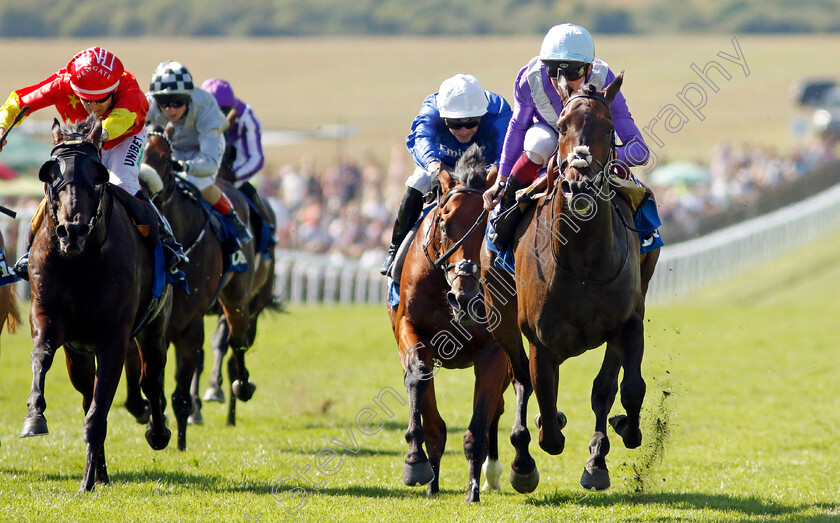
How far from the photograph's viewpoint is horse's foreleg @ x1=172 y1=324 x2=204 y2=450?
8805mm

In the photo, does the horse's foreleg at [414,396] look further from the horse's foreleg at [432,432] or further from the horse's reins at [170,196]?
the horse's reins at [170,196]

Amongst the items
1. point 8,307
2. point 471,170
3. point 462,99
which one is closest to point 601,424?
point 471,170

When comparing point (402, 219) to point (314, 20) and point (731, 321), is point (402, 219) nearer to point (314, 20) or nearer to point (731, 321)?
point (731, 321)

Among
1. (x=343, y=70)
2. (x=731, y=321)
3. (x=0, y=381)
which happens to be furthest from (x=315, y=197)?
(x=343, y=70)

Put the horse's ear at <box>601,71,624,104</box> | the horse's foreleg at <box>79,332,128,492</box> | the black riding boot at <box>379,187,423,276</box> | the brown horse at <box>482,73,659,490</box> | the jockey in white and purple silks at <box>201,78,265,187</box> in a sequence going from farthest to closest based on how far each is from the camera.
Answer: the jockey in white and purple silks at <box>201,78,265,187</box> → the black riding boot at <box>379,187,423,276</box> → the horse's foreleg at <box>79,332,128,492</box> → the horse's ear at <box>601,71,624,104</box> → the brown horse at <box>482,73,659,490</box>

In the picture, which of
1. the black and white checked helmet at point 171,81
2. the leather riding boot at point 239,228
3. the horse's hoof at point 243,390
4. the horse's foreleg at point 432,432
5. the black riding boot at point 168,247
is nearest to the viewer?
the horse's foreleg at point 432,432

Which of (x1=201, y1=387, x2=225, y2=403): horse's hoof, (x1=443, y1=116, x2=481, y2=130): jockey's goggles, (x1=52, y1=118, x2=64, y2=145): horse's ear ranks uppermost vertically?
(x1=443, y1=116, x2=481, y2=130): jockey's goggles

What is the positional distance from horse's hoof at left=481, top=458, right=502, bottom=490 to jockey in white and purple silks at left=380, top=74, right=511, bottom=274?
61.1 inches

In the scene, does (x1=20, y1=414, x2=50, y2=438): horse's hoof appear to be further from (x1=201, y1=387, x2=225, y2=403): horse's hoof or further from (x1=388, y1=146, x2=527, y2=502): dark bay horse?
(x1=201, y1=387, x2=225, y2=403): horse's hoof

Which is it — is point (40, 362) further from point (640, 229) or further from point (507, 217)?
point (640, 229)

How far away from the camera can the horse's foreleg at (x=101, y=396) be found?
6.61m

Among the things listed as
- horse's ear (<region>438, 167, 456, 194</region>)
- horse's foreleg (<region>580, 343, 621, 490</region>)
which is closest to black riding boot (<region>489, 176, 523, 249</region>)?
horse's ear (<region>438, 167, 456, 194</region>)

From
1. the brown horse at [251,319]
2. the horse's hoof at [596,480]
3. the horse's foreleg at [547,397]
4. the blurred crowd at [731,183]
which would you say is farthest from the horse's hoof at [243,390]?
the blurred crowd at [731,183]

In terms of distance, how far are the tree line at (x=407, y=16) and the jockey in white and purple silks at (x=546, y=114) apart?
75939mm
